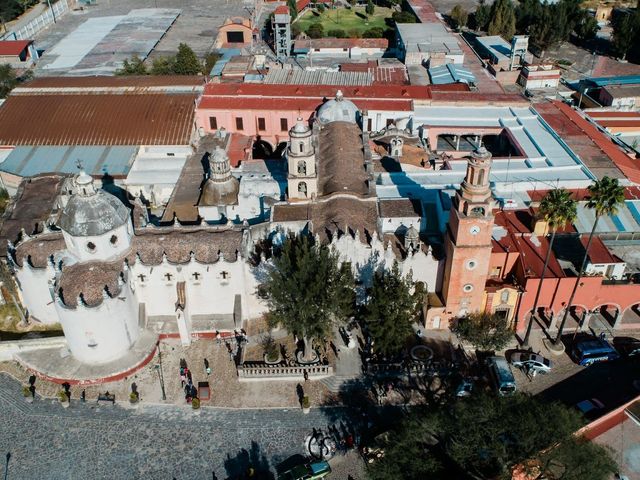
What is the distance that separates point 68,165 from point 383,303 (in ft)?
140

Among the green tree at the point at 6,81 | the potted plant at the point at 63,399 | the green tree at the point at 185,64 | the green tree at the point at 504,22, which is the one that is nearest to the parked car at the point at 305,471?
the potted plant at the point at 63,399

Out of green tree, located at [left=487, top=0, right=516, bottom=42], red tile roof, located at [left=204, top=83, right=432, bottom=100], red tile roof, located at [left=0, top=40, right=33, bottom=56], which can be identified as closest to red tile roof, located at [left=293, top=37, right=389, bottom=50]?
green tree, located at [left=487, top=0, right=516, bottom=42]

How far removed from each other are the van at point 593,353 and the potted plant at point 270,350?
23.4 meters

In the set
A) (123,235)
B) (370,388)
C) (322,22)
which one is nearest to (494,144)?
(370,388)

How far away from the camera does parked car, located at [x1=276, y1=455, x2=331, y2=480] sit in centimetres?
3666

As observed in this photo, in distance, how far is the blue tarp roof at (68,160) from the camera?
6538 cm

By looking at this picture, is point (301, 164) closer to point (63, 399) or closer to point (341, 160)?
point (341, 160)

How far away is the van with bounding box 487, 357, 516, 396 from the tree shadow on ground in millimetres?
17169

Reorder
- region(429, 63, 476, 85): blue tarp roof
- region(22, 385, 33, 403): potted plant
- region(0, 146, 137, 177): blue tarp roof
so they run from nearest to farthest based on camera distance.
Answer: region(22, 385, 33, 403): potted plant → region(0, 146, 137, 177): blue tarp roof → region(429, 63, 476, 85): blue tarp roof

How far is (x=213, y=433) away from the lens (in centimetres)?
4081

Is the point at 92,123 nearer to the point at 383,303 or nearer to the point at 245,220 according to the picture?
the point at 245,220

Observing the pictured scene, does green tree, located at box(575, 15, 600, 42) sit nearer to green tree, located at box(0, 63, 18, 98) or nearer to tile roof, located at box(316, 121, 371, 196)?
tile roof, located at box(316, 121, 371, 196)

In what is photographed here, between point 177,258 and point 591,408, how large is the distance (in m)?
32.4

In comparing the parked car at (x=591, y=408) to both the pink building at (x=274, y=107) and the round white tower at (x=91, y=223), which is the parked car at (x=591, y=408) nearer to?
the round white tower at (x=91, y=223)
